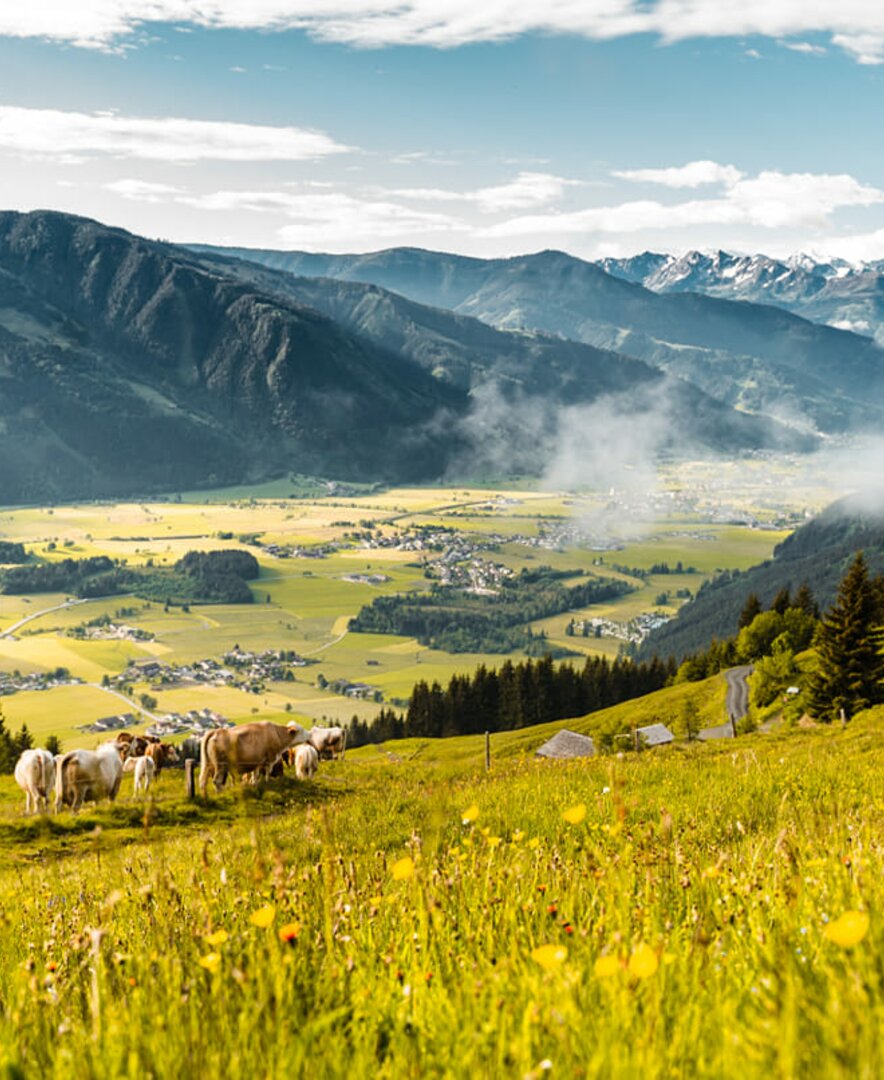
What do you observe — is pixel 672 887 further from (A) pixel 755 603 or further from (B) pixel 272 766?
(A) pixel 755 603

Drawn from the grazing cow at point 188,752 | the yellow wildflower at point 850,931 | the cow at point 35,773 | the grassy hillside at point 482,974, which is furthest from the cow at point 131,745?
the yellow wildflower at point 850,931

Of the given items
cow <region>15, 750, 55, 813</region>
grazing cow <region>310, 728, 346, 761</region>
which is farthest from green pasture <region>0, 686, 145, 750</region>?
cow <region>15, 750, 55, 813</region>

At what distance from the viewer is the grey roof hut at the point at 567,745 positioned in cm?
7312

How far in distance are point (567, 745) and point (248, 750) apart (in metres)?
51.5

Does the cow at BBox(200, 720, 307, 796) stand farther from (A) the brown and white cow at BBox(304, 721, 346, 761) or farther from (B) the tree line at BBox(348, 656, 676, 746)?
(B) the tree line at BBox(348, 656, 676, 746)

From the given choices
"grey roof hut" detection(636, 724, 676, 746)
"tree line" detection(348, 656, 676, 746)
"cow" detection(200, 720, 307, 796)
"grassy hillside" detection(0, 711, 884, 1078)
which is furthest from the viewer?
"tree line" detection(348, 656, 676, 746)

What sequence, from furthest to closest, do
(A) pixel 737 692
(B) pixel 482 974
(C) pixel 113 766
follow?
1. (A) pixel 737 692
2. (C) pixel 113 766
3. (B) pixel 482 974

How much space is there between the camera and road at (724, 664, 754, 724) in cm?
→ 8381

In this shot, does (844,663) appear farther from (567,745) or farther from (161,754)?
(161,754)

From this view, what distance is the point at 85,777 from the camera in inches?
1057

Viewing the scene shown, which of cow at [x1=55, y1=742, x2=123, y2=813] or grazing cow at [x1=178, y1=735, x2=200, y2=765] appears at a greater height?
cow at [x1=55, y1=742, x2=123, y2=813]

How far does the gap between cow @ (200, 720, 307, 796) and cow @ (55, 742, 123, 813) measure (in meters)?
2.93

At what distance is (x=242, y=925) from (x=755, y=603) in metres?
129

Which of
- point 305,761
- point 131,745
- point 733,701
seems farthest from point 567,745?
point 305,761
